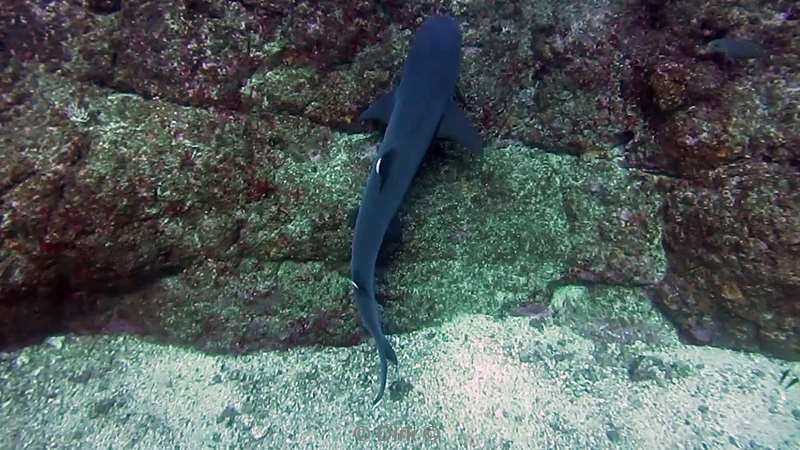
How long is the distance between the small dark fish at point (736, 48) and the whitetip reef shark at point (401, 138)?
5.55 ft

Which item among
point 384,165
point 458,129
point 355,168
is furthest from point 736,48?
point 355,168

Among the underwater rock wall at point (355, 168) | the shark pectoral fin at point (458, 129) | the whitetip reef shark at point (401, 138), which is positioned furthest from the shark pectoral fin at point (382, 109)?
the shark pectoral fin at point (458, 129)

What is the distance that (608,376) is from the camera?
3506 millimetres

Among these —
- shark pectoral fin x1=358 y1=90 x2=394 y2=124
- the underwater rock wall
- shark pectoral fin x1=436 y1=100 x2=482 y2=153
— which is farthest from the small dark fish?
shark pectoral fin x1=358 y1=90 x2=394 y2=124

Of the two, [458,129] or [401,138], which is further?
[458,129]

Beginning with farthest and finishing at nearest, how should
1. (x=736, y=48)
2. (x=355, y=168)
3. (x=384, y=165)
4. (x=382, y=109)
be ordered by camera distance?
1. (x=355, y=168)
2. (x=382, y=109)
3. (x=736, y=48)
4. (x=384, y=165)

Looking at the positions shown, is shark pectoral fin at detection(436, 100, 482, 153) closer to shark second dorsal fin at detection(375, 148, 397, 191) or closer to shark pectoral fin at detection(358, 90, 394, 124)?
shark pectoral fin at detection(358, 90, 394, 124)

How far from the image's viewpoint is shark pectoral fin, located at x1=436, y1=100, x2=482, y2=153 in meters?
3.35

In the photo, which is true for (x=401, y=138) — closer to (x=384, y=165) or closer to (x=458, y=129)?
(x=384, y=165)

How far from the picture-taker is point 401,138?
3.02 meters

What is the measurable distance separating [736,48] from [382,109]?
7.58 ft

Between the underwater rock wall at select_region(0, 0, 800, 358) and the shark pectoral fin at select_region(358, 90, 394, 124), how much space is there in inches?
7.5

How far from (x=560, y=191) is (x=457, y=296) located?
44.9 inches

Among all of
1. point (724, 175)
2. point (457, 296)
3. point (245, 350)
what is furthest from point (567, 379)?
point (245, 350)
